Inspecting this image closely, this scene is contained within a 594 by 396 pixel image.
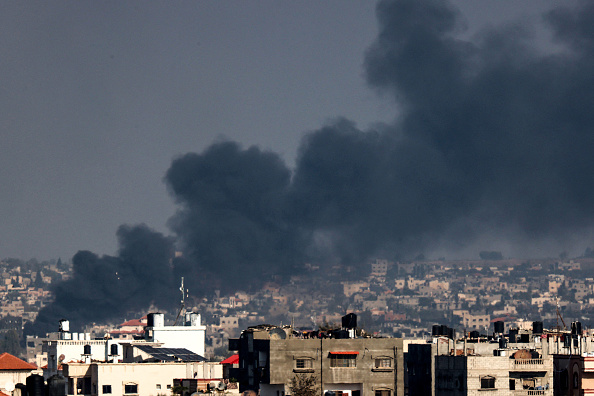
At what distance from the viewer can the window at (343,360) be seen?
72.3 metres

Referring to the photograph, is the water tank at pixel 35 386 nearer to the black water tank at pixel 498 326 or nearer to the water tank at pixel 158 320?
the black water tank at pixel 498 326

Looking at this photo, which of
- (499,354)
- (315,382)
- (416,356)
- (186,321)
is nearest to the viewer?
(315,382)

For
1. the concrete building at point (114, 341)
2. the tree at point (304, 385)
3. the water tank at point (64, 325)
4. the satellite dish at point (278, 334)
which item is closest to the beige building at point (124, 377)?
the satellite dish at point (278, 334)

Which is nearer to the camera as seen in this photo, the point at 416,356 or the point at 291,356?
the point at 291,356

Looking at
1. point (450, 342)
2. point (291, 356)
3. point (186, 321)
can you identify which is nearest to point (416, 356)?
point (450, 342)

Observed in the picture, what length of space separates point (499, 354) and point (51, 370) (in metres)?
28.1

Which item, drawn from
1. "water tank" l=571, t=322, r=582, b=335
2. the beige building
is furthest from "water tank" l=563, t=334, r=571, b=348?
the beige building

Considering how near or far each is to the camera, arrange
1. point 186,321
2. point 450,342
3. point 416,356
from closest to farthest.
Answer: point 416,356 → point 450,342 → point 186,321

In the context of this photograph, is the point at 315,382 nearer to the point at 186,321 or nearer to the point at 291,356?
the point at 291,356

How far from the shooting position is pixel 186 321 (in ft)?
446

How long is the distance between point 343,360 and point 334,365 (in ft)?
1.97

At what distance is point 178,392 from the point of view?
216ft

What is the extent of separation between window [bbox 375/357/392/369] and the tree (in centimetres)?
380

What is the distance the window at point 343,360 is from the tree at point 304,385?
1.56 m
